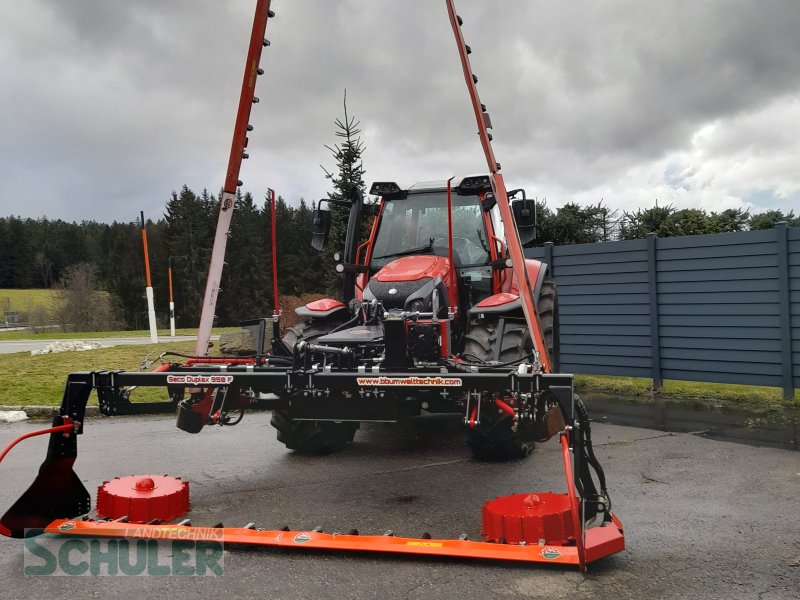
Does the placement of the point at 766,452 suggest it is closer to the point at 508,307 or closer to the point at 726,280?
the point at 508,307

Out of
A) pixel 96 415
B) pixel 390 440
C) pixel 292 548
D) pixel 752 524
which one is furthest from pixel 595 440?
pixel 96 415

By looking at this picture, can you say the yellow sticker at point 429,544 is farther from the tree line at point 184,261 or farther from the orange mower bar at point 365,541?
the tree line at point 184,261

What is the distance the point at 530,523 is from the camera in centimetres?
381

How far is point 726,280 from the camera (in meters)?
9.47

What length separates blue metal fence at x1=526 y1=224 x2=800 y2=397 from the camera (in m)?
8.97

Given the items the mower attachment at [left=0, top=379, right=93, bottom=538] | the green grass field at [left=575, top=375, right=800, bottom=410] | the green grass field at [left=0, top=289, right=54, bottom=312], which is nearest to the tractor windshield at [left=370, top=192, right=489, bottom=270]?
the mower attachment at [left=0, top=379, right=93, bottom=538]

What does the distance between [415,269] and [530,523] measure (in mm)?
2646

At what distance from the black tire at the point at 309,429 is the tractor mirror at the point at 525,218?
1.87 m

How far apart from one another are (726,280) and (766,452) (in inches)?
148

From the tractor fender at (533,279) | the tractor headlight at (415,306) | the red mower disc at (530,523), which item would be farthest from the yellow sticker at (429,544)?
the tractor fender at (533,279)

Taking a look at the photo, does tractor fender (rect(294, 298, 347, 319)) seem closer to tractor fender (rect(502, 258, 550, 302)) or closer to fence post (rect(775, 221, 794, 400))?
tractor fender (rect(502, 258, 550, 302))

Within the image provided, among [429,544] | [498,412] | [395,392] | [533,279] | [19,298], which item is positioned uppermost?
[19,298]

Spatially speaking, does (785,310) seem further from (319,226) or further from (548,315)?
(319,226)

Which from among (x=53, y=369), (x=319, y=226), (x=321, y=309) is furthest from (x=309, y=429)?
(x=53, y=369)
